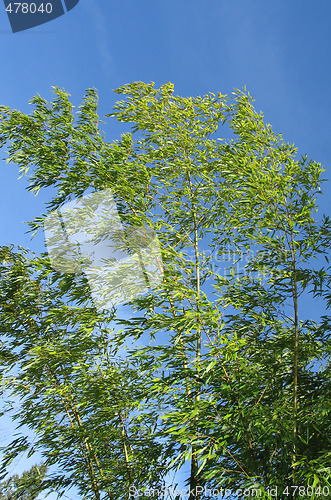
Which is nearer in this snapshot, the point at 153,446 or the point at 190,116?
the point at 153,446

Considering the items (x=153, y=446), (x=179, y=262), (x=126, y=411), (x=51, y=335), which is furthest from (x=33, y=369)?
(x=179, y=262)

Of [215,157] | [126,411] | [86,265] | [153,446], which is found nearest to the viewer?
[153,446]

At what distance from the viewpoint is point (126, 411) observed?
12.0ft

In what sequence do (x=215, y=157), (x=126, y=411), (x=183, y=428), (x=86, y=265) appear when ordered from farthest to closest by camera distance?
1. (x=215, y=157)
2. (x=86, y=265)
3. (x=126, y=411)
4. (x=183, y=428)

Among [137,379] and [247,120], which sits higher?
[247,120]

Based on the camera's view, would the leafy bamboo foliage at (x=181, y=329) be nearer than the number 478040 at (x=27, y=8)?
Yes

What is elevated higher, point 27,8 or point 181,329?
point 27,8

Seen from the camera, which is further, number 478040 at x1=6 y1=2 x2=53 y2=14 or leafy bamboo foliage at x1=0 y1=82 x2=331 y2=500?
number 478040 at x1=6 y1=2 x2=53 y2=14

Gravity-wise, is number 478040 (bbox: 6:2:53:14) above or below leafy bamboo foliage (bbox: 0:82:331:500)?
above

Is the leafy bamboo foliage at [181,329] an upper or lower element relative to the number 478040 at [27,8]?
lower

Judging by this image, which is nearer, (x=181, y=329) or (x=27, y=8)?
(x=181, y=329)

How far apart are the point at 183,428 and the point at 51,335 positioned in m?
2.39

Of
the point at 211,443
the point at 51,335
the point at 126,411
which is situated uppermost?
the point at 51,335

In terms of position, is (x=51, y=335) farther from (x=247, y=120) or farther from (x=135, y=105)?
(x=247, y=120)
